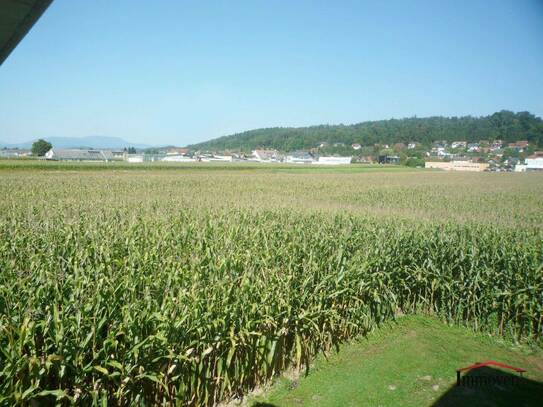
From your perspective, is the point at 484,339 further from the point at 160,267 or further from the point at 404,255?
the point at 160,267

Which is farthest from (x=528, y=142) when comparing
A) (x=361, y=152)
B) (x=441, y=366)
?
(x=441, y=366)

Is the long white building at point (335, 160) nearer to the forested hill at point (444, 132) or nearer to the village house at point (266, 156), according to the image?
the village house at point (266, 156)

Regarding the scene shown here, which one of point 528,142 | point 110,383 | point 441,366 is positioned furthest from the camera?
point 528,142

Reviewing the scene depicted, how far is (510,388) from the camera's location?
17.0ft

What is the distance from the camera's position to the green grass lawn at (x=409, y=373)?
4.88 metres

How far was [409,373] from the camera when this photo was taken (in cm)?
553

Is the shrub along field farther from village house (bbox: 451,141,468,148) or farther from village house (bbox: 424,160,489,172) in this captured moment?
village house (bbox: 451,141,468,148)

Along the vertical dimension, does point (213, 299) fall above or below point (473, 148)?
below

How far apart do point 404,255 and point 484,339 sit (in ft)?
7.13

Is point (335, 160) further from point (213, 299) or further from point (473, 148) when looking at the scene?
point (213, 299)

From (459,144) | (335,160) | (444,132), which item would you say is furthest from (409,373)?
(444,132)

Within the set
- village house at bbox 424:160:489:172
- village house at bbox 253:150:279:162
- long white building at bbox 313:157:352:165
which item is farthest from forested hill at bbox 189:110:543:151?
long white building at bbox 313:157:352:165

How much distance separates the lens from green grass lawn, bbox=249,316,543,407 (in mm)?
4883

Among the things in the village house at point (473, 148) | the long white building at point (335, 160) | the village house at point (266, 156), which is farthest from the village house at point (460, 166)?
the village house at point (266, 156)
